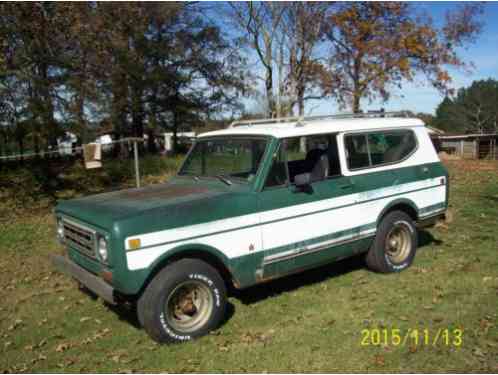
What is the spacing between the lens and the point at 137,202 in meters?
4.71

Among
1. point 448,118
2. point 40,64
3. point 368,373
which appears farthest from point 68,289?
point 448,118

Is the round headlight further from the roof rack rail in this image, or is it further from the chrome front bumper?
the roof rack rail

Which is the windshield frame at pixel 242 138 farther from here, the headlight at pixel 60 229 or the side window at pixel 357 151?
the headlight at pixel 60 229

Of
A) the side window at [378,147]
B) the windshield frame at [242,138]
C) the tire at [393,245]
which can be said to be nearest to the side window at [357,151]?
the side window at [378,147]

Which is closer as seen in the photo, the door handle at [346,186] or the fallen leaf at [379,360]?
the fallen leaf at [379,360]

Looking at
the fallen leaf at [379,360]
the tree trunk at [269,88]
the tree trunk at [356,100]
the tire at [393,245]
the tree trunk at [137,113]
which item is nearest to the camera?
the fallen leaf at [379,360]

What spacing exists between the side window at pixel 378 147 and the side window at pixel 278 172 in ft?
3.32

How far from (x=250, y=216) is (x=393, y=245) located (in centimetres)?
253

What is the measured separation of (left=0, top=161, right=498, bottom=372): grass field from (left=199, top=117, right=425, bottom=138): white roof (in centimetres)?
194

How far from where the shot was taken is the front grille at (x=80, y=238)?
14.6 ft

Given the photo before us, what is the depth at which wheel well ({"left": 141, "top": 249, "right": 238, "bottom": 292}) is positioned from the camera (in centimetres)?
435

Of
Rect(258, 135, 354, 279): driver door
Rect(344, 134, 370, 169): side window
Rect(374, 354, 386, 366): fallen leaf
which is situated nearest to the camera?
Rect(374, 354, 386, 366): fallen leaf

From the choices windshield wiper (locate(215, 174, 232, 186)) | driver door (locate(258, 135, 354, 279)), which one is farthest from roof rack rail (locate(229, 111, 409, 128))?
windshield wiper (locate(215, 174, 232, 186))

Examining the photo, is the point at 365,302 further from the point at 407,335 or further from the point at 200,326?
the point at 200,326
